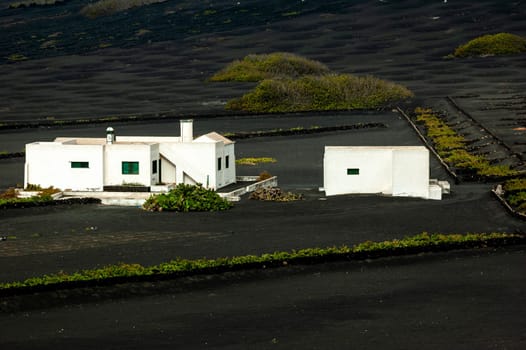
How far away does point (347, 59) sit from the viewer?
16962cm

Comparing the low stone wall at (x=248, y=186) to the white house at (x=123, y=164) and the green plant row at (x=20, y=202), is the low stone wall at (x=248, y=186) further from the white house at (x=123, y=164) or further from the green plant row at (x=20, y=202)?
the green plant row at (x=20, y=202)

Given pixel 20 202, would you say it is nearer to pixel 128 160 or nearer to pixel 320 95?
pixel 128 160

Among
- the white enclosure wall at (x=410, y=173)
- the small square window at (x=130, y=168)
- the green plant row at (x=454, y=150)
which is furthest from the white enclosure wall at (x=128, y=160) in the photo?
the green plant row at (x=454, y=150)

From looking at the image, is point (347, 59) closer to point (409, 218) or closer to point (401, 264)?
point (409, 218)

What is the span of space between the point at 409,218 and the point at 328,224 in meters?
4.10

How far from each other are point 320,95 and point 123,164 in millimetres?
65271

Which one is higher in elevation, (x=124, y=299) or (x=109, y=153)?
(x=109, y=153)

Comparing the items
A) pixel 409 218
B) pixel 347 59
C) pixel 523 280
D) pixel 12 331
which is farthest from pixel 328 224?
pixel 347 59

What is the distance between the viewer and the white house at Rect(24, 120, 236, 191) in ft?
249

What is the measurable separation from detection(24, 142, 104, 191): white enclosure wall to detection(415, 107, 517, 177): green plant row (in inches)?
851

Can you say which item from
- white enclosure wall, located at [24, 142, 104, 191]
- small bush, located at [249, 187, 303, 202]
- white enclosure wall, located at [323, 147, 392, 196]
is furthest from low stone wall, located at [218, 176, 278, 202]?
white enclosure wall, located at [24, 142, 104, 191]

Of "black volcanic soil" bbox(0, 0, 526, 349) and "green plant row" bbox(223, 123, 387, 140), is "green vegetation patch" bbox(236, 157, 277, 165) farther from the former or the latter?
"green plant row" bbox(223, 123, 387, 140)

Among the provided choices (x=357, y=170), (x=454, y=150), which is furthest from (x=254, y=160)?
(x=357, y=170)

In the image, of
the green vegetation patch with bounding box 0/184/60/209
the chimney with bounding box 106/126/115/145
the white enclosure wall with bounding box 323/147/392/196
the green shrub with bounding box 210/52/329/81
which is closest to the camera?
the green vegetation patch with bounding box 0/184/60/209
